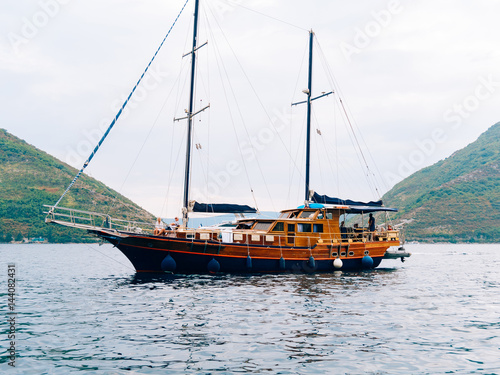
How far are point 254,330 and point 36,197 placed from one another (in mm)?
173550

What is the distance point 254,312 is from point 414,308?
6.91 m

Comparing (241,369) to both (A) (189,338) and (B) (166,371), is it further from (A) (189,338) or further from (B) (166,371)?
(A) (189,338)

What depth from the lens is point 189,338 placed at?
544 inches

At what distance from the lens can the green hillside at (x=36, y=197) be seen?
156750mm

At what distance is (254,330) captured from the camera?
14805mm

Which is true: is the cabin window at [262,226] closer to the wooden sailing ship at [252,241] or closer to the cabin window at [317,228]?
the wooden sailing ship at [252,241]

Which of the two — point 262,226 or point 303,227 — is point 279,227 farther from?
point 303,227

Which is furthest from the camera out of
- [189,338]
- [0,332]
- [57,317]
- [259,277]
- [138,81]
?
[138,81]

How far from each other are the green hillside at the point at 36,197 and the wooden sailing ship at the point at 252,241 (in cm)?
11260

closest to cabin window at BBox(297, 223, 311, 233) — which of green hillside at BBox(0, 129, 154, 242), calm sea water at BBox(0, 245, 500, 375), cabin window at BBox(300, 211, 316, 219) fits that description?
cabin window at BBox(300, 211, 316, 219)

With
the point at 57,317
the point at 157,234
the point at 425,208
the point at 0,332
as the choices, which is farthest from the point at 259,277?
the point at 425,208

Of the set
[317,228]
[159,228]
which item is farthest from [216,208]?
[317,228]

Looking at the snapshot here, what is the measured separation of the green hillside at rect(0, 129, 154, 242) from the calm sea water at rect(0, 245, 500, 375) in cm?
12532

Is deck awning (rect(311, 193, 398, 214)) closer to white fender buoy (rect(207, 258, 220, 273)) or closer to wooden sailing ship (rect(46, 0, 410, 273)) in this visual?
wooden sailing ship (rect(46, 0, 410, 273))
